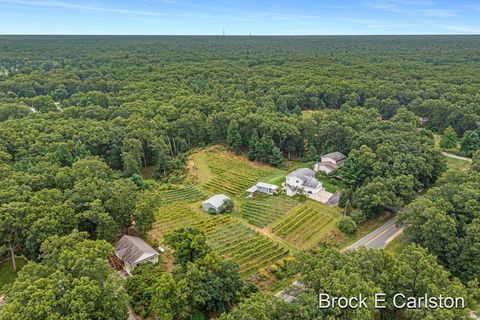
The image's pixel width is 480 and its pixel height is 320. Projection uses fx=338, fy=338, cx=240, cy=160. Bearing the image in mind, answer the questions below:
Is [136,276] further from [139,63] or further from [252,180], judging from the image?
[139,63]

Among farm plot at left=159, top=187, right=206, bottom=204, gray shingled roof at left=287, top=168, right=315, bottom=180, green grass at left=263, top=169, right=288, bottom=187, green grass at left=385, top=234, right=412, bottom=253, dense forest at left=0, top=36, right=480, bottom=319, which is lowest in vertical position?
green grass at left=263, top=169, right=288, bottom=187

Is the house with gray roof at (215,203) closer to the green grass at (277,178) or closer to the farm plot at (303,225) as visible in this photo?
the farm plot at (303,225)

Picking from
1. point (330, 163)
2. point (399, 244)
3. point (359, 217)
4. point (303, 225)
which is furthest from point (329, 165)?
point (399, 244)

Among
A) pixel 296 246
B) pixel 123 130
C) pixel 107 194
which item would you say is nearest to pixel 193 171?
pixel 123 130

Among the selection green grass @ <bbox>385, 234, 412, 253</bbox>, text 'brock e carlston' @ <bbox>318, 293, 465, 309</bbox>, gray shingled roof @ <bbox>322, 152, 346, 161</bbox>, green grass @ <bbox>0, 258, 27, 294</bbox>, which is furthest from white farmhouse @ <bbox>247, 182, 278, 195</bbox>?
green grass @ <bbox>0, 258, 27, 294</bbox>

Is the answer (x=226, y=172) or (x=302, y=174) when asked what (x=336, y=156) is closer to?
(x=302, y=174)

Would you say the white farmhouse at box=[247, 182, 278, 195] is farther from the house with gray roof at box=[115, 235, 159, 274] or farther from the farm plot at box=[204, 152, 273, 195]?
the house with gray roof at box=[115, 235, 159, 274]

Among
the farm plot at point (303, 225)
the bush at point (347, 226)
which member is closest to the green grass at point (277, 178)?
the farm plot at point (303, 225)
